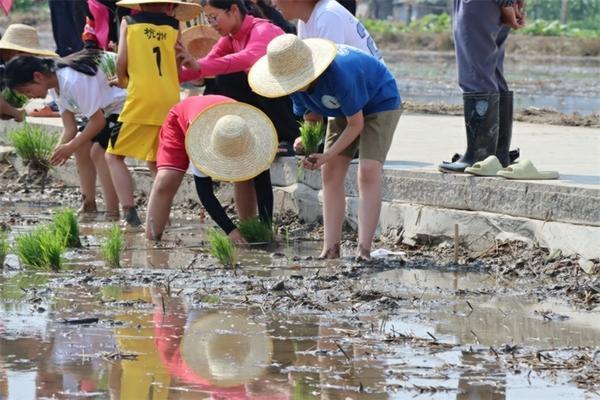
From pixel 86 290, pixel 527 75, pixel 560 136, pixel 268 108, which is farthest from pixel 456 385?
pixel 527 75

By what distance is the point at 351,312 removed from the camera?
5836mm

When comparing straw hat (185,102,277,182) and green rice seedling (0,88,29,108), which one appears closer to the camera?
straw hat (185,102,277,182)

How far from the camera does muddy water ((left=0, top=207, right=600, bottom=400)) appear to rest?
466 cm

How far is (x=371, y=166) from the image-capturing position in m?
6.93

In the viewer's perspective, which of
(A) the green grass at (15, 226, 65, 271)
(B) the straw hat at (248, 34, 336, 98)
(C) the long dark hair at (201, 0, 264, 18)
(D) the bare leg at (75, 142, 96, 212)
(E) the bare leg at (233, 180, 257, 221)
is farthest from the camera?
(D) the bare leg at (75, 142, 96, 212)

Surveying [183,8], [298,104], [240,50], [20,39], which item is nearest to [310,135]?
[240,50]

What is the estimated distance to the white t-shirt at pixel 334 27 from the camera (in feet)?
23.7

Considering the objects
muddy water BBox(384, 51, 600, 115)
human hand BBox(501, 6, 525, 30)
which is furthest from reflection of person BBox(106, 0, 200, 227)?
muddy water BBox(384, 51, 600, 115)

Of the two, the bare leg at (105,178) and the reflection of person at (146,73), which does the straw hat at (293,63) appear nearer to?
the reflection of person at (146,73)

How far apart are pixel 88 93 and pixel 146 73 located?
442 millimetres

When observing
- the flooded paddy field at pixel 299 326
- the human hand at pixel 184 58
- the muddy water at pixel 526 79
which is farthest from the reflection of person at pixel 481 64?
the muddy water at pixel 526 79

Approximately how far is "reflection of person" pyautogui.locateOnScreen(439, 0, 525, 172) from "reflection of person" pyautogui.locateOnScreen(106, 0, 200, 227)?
1.67 m

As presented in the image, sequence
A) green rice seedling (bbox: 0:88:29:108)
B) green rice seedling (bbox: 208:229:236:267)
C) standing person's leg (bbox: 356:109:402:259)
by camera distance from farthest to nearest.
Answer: green rice seedling (bbox: 0:88:29:108) → standing person's leg (bbox: 356:109:402:259) → green rice seedling (bbox: 208:229:236:267)

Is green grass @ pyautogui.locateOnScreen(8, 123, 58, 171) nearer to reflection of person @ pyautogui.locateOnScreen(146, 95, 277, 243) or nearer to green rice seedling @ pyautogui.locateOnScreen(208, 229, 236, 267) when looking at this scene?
reflection of person @ pyautogui.locateOnScreen(146, 95, 277, 243)
